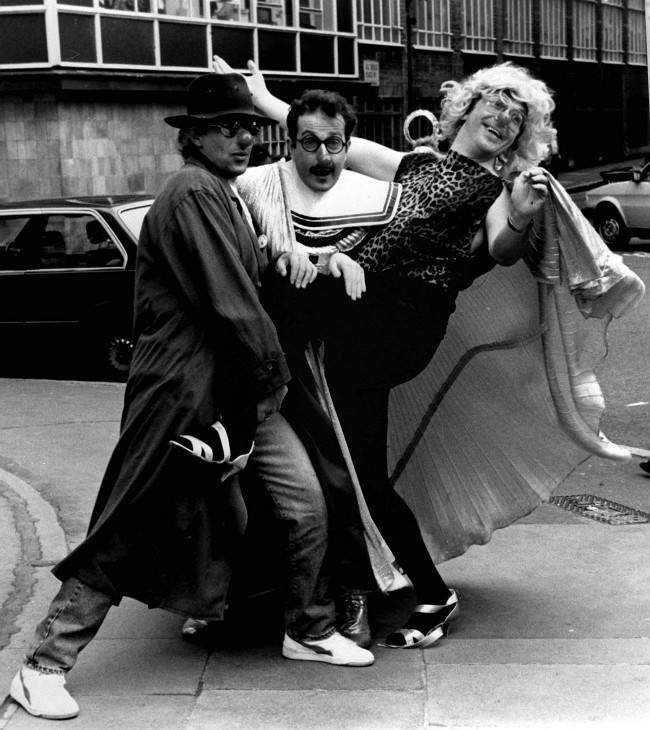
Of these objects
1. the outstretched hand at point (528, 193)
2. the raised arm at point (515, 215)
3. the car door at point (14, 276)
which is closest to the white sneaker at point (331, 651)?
the raised arm at point (515, 215)

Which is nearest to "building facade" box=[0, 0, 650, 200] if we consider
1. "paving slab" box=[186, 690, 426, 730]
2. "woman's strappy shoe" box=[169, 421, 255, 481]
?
"woman's strappy shoe" box=[169, 421, 255, 481]

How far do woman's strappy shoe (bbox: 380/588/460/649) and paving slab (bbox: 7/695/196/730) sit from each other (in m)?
0.80

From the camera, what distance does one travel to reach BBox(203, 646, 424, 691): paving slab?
4414 millimetres

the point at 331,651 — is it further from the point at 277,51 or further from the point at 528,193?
the point at 277,51

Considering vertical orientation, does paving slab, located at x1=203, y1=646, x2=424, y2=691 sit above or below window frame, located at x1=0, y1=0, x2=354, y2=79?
below

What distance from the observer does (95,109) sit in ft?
73.0

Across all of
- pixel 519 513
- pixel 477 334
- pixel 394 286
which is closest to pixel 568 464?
pixel 519 513

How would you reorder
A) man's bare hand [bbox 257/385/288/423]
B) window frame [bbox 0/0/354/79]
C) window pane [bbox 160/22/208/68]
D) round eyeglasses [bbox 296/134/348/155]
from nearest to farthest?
man's bare hand [bbox 257/385/288/423] → round eyeglasses [bbox 296/134/348/155] → window frame [bbox 0/0/354/79] → window pane [bbox 160/22/208/68]

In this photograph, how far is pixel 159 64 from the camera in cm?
2366

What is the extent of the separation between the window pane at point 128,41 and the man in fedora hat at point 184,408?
18877 mm

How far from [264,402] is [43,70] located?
60.2ft

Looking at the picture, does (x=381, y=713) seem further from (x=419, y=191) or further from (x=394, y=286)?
(x=419, y=191)

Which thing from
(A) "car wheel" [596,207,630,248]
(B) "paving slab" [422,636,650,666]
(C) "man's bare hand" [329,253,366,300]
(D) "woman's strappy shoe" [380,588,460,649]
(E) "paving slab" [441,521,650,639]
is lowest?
(E) "paving slab" [441,521,650,639]

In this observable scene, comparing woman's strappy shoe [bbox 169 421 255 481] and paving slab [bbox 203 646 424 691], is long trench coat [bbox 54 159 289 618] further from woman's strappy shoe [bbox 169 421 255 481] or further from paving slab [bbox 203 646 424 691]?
paving slab [bbox 203 646 424 691]
